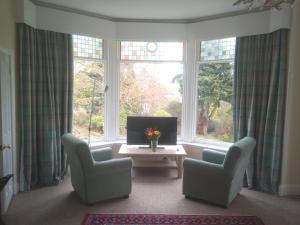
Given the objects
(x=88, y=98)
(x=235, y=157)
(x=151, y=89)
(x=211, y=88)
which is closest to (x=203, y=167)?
(x=235, y=157)

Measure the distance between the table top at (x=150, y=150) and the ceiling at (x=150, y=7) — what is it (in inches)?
93.7

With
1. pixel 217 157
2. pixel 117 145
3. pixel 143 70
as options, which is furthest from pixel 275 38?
pixel 117 145

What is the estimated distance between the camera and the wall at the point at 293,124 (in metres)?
3.81

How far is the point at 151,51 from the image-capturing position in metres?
5.27

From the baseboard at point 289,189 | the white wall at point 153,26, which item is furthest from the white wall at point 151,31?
the baseboard at point 289,189

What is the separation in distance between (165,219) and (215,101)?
264 centimetres

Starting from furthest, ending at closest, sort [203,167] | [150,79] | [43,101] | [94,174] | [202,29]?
1. [150,79]
2. [202,29]
3. [43,101]
4. [203,167]
5. [94,174]

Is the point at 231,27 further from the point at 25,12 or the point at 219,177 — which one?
the point at 25,12

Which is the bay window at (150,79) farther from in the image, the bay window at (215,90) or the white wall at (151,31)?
the bay window at (215,90)

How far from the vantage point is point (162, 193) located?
3959 millimetres

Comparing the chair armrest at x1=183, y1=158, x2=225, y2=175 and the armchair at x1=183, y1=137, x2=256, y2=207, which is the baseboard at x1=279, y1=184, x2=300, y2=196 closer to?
the armchair at x1=183, y1=137, x2=256, y2=207

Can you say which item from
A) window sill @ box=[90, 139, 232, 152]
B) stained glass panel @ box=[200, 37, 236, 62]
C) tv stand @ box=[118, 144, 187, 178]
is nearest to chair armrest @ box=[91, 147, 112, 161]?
tv stand @ box=[118, 144, 187, 178]

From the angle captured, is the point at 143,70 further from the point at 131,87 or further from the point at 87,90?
the point at 87,90

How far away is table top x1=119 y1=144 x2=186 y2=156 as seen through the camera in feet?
14.7
